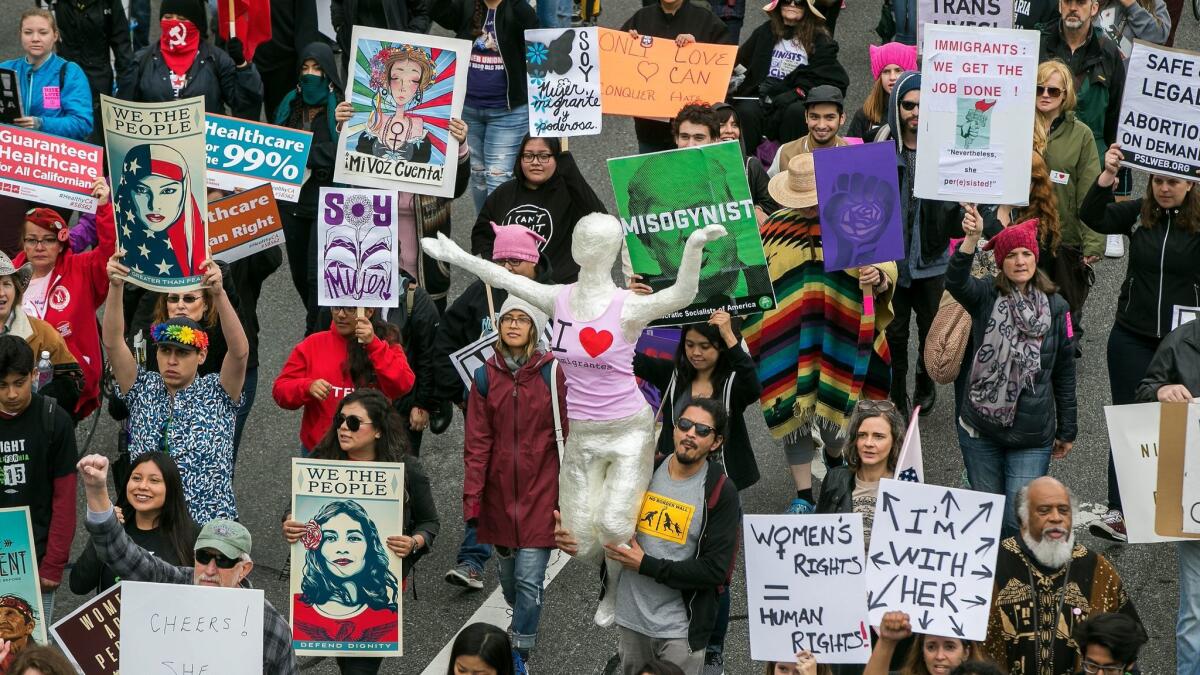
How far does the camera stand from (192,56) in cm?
1241

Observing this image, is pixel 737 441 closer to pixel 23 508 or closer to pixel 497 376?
pixel 497 376

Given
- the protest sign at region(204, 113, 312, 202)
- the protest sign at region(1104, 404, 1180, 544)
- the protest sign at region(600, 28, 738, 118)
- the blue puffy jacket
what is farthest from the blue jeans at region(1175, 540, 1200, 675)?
the blue puffy jacket

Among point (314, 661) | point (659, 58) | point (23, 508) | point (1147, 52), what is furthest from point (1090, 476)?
point (23, 508)

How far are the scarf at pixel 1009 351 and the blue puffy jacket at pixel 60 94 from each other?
5.94m

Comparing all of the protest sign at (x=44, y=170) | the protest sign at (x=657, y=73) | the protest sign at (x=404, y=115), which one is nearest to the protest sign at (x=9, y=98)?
the protest sign at (x=44, y=170)

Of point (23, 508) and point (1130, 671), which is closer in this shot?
point (1130, 671)

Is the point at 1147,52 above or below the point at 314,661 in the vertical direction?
above

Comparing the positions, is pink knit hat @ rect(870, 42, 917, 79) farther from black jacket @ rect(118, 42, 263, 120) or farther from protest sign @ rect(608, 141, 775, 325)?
black jacket @ rect(118, 42, 263, 120)

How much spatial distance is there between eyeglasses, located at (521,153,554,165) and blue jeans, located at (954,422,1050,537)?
8.76 feet

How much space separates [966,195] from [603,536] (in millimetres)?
2796

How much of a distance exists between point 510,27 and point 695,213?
3513mm

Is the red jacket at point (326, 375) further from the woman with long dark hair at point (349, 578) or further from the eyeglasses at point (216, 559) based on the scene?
the eyeglasses at point (216, 559)

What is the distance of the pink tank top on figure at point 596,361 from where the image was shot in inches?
309

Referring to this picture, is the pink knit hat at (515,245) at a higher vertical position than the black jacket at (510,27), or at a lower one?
lower
